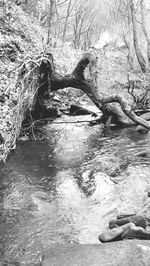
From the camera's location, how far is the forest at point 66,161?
5172mm

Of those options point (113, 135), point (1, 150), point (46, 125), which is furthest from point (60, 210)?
point (46, 125)

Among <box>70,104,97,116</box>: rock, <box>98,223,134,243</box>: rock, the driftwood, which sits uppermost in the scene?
the driftwood

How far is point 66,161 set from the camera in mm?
9883

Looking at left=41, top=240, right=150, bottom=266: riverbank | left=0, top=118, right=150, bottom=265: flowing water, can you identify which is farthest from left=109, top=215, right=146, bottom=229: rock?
left=41, top=240, right=150, bottom=266: riverbank

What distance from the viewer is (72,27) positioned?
37.7 m

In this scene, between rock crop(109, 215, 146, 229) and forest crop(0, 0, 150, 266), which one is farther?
rock crop(109, 215, 146, 229)

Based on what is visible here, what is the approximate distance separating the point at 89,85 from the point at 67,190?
5.99 m

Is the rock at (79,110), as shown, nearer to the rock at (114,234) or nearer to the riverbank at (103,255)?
the rock at (114,234)

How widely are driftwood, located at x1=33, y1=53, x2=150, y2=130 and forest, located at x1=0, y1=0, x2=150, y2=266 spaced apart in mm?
42

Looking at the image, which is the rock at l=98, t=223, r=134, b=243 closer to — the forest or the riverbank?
the forest

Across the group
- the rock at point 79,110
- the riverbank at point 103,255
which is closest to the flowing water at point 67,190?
the riverbank at point 103,255

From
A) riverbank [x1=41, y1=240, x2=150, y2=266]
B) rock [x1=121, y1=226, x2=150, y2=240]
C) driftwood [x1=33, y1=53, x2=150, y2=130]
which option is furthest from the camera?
driftwood [x1=33, y1=53, x2=150, y2=130]

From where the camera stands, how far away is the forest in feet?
17.0

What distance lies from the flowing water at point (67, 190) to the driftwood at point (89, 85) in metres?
1.34
